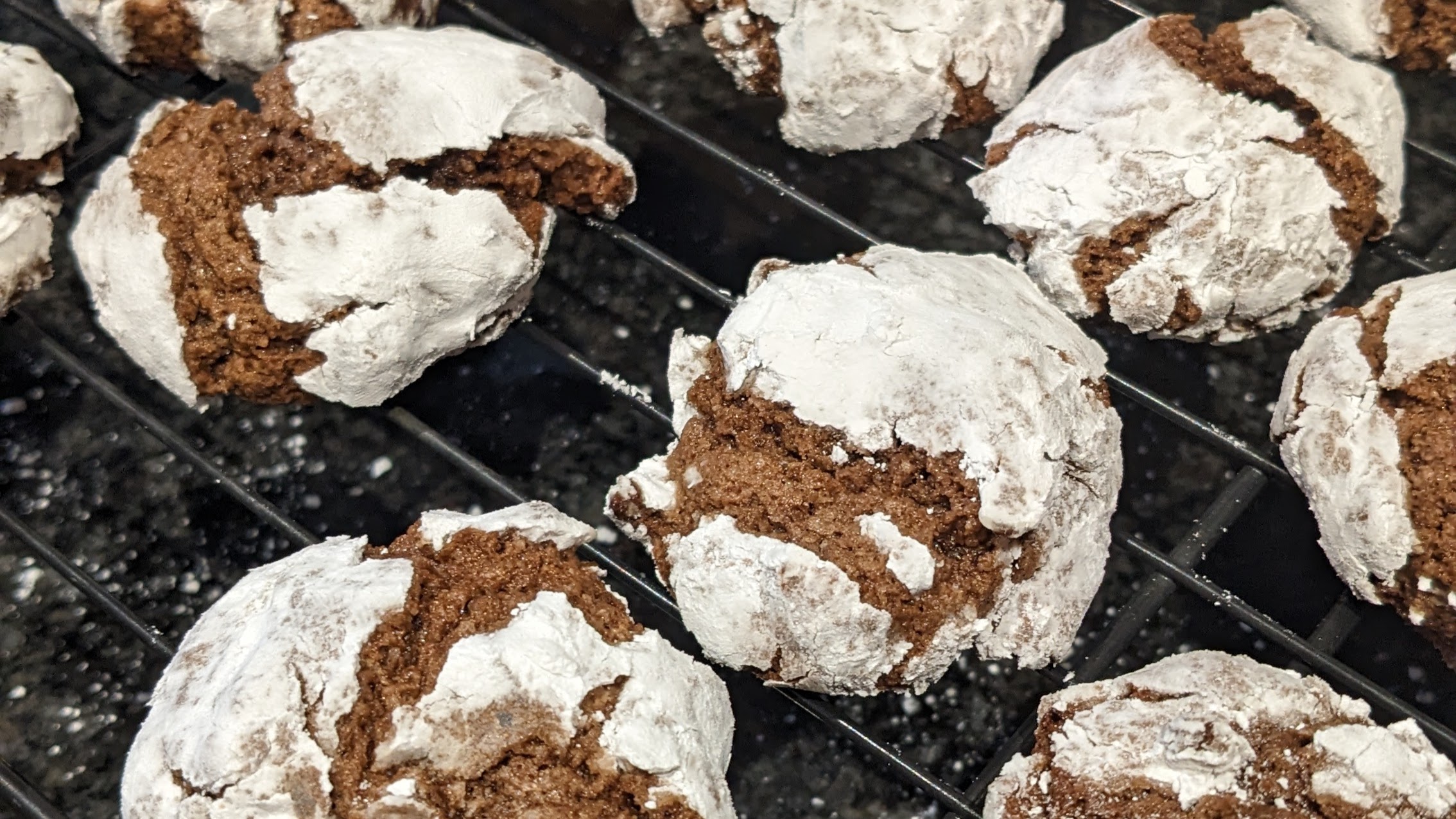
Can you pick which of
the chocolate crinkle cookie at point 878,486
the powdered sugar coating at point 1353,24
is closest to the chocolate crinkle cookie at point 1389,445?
the chocolate crinkle cookie at point 878,486

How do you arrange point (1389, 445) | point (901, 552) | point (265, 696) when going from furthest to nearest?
point (1389, 445) < point (901, 552) < point (265, 696)

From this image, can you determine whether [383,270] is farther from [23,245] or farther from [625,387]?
[23,245]

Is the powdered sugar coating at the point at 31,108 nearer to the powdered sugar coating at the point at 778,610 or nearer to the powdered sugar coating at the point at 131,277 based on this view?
the powdered sugar coating at the point at 131,277

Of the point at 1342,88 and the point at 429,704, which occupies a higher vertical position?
the point at 1342,88

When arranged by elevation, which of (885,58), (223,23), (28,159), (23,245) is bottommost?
(23,245)

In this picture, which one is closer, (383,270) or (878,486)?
(878,486)

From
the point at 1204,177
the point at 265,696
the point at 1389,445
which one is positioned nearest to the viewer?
the point at 265,696

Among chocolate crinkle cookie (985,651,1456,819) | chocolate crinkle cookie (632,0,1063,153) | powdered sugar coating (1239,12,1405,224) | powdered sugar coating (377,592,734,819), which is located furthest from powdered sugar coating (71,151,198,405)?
powdered sugar coating (1239,12,1405,224)

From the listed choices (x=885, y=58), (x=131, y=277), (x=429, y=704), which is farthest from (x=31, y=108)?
(x=885, y=58)

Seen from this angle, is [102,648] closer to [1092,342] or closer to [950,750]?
[950,750]
